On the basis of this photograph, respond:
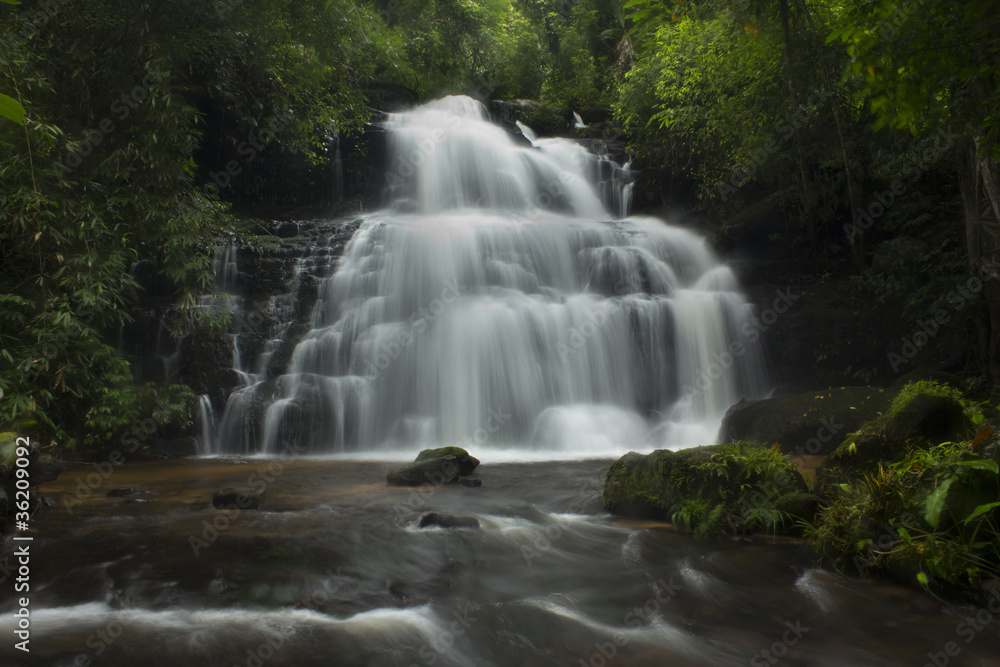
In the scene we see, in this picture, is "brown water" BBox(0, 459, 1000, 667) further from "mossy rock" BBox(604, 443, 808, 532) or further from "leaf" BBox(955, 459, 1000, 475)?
"leaf" BBox(955, 459, 1000, 475)

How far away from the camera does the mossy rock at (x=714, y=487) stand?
557 cm

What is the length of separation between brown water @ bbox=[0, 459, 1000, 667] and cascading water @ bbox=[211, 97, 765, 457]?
15.1 ft

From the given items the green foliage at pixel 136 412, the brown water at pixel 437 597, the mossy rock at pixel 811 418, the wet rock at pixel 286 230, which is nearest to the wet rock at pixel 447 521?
the brown water at pixel 437 597

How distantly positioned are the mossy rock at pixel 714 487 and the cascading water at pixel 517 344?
4.04m

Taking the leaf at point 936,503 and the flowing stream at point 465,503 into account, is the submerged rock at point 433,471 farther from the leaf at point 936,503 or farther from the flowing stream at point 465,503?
the leaf at point 936,503

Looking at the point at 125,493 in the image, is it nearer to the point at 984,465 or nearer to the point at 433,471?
the point at 433,471

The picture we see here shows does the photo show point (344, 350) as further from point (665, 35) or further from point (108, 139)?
point (665, 35)

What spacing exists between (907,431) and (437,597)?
4119mm

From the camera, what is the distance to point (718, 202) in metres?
17.6

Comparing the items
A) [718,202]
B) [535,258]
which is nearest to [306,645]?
[535,258]

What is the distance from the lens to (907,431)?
5121mm

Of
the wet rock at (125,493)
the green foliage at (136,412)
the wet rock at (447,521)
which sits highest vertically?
the green foliage at (136,412)

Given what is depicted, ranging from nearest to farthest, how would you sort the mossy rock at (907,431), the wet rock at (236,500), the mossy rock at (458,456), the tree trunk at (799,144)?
1. the mossy rock at (907,431)
2. the wet rock at (236,500)
3. the mossy rock at (458,456)
4. the tree trunk at (799,144)

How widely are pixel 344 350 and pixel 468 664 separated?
Result: 9223 millimetres
